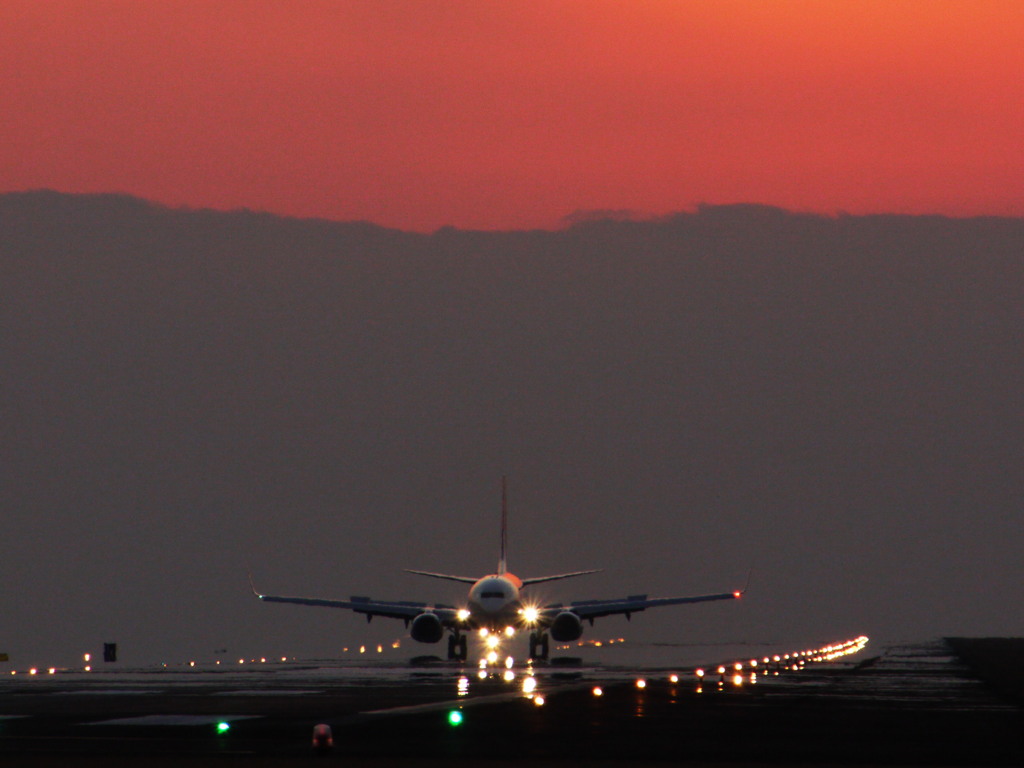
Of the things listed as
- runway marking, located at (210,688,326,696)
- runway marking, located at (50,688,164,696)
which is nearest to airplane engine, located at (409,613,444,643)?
runway marking, located at (50,688,164,696)

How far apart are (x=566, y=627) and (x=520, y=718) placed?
56591 mm

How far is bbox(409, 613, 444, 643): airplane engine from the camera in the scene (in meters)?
92.6

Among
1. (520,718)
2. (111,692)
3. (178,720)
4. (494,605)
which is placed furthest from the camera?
(494,605)

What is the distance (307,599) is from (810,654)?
3335 cm

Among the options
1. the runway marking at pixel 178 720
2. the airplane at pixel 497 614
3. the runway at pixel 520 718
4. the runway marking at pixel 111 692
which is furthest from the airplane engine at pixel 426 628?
the runway marking at pixel 178 720

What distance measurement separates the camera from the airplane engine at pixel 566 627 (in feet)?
308

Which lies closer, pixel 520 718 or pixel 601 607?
pixel 520 718

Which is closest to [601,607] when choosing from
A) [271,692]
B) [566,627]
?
[566,627]

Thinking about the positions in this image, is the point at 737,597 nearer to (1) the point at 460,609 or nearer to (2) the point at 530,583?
(2) the point at 530,583

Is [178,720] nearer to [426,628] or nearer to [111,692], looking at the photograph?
[111,692]

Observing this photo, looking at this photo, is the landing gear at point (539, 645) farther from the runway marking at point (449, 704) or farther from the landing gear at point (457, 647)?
the runway marking at point (449, 704)

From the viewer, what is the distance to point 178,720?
126 ft

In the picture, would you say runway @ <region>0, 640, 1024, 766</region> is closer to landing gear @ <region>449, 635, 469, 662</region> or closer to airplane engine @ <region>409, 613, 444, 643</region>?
landing gear @ <region>449, 635, 469, 662</region>

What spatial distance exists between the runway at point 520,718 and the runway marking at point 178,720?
73 mm
